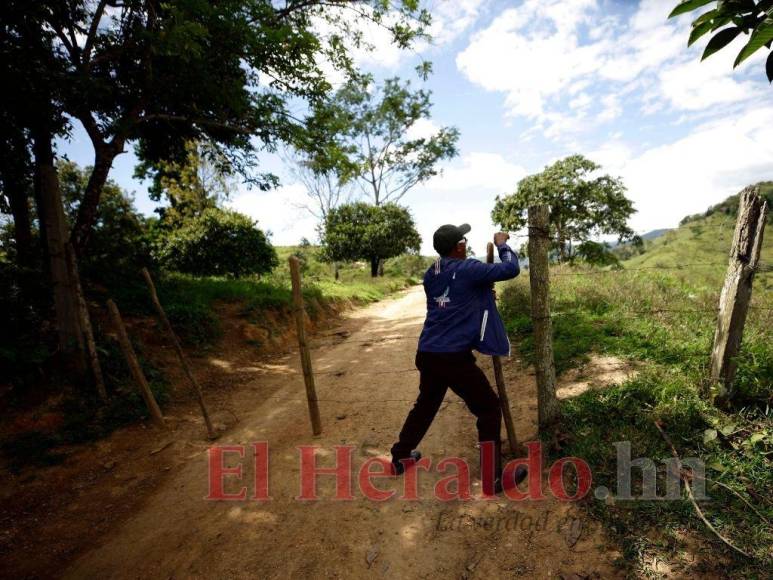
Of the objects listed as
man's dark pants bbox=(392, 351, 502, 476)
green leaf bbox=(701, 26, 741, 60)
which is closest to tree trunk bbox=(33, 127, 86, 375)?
man's dark pants bbox=(392, 351, 502, 476)

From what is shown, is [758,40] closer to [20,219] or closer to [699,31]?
[699,31]

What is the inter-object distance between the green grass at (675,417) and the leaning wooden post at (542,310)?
0.31m

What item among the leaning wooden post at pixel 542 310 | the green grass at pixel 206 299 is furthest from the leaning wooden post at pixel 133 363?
the leaning wooden post at pixel 542 310

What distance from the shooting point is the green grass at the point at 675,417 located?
2617 mm

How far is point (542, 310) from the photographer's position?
3.96 metres

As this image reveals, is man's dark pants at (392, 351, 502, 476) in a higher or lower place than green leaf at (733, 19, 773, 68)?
lower

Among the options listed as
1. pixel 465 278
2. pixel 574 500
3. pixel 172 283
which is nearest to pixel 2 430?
pixel 172 283

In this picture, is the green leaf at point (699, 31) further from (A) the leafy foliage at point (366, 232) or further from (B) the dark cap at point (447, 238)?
(A) the leafy foliage at point (366, 232)

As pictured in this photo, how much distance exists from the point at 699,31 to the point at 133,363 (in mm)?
6939

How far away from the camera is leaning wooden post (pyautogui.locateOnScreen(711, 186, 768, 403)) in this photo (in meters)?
3.49

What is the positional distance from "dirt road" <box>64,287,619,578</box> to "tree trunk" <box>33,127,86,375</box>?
2.57 metres

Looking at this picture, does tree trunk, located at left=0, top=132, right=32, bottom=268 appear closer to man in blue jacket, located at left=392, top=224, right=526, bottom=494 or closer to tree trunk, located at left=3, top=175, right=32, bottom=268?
tree trunk, located at left=3, top=175, right=32, bottom=268

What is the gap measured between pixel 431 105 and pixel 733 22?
89.9 ft

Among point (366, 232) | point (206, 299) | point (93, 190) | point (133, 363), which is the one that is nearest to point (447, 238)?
point (133, 363)
